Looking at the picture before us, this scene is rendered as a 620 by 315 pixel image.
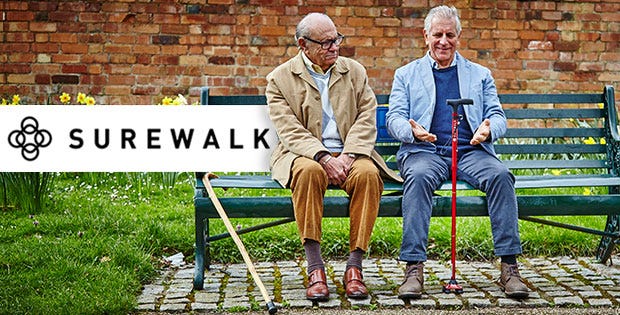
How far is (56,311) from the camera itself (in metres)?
3.61

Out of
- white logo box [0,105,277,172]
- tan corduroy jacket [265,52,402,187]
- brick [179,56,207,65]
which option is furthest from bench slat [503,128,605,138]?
brick [179,56,207,65]

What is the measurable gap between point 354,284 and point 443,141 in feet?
2.98

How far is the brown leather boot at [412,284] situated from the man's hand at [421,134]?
610 mm

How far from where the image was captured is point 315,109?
4289 mm

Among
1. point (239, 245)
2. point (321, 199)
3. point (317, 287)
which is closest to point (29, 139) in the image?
point (239, 245)

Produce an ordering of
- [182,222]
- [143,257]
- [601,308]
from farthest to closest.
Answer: [182,222]
[143,257]
[601,308]

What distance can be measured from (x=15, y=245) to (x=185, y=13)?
3.78m

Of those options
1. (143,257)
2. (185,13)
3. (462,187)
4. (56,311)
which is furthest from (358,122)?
(185,13)

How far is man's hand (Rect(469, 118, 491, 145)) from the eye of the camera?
4.27m

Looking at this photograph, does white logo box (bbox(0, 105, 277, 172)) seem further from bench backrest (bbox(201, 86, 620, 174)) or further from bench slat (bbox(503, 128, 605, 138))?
bench slat (bbox(503, 128, 605, 138))

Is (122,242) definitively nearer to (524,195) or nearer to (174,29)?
(524,195)

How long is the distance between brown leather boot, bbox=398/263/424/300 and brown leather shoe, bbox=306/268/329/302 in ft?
1.08

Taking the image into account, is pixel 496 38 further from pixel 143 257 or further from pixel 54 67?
pixel 143 257

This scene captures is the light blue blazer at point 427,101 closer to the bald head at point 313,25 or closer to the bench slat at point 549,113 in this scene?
the bench slat at point 549,113
